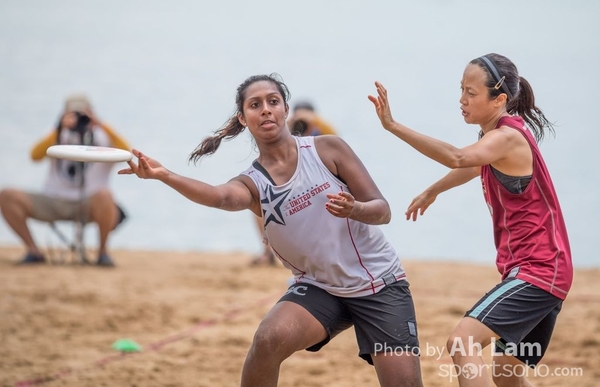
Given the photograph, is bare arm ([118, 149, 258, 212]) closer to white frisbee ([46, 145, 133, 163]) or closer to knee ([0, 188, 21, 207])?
white frisbee ([46, 145, 133, 163])

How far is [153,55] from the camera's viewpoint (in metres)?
20.0

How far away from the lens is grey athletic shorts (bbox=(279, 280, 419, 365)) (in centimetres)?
404

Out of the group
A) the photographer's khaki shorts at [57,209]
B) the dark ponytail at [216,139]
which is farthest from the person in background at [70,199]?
the dark ponytail at [216,139]

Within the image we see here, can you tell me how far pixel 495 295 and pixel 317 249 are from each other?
2.55 ft

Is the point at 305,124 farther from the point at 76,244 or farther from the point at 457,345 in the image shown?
the point at 457,345

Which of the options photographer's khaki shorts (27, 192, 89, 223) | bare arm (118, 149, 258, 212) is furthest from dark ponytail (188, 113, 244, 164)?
photographer's khaki shorts (27, 192, 89, 223)

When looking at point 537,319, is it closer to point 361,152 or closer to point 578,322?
point 578,322

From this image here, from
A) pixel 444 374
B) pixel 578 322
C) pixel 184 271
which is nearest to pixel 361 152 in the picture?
pixel 184 271

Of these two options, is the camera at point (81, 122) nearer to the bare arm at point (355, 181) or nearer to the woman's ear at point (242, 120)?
the woman's ear at point (242, 120)

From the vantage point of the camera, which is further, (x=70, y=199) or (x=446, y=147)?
(x=70, y=199)

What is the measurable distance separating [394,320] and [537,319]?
1.97 feet

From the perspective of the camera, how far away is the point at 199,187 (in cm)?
388

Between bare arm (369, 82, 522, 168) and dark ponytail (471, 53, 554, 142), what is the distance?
0.25 m

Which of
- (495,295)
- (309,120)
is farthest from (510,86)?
(309,120)
